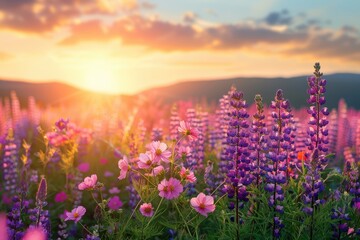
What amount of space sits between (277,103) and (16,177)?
5.08 metres

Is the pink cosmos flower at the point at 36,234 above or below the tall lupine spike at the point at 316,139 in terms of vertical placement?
below

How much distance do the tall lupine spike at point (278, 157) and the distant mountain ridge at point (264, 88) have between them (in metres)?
52.9

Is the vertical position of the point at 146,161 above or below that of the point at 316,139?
below

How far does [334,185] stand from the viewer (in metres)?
7.55

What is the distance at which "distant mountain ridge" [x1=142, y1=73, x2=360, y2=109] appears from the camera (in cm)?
5925

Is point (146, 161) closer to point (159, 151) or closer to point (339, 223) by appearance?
point (159, 151)

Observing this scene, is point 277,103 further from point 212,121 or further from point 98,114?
point 212,121

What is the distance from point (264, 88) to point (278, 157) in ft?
198

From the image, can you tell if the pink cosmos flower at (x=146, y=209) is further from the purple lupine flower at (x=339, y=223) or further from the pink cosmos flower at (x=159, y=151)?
the purple lupine flower at (x=339, y=223)

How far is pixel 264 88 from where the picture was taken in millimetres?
63656

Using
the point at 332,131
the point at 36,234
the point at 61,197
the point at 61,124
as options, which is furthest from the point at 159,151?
the point at 332,131

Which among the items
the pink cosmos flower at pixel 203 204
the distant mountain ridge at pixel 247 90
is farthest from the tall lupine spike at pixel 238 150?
the distant mountain ridge at pixel 247 90

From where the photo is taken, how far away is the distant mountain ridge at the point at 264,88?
194 feet

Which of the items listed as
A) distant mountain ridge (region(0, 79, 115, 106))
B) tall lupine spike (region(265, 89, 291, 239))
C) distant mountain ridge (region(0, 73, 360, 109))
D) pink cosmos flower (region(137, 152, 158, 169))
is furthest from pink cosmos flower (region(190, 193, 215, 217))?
distant mountain ridge (region(0, 79, 115, 106))
